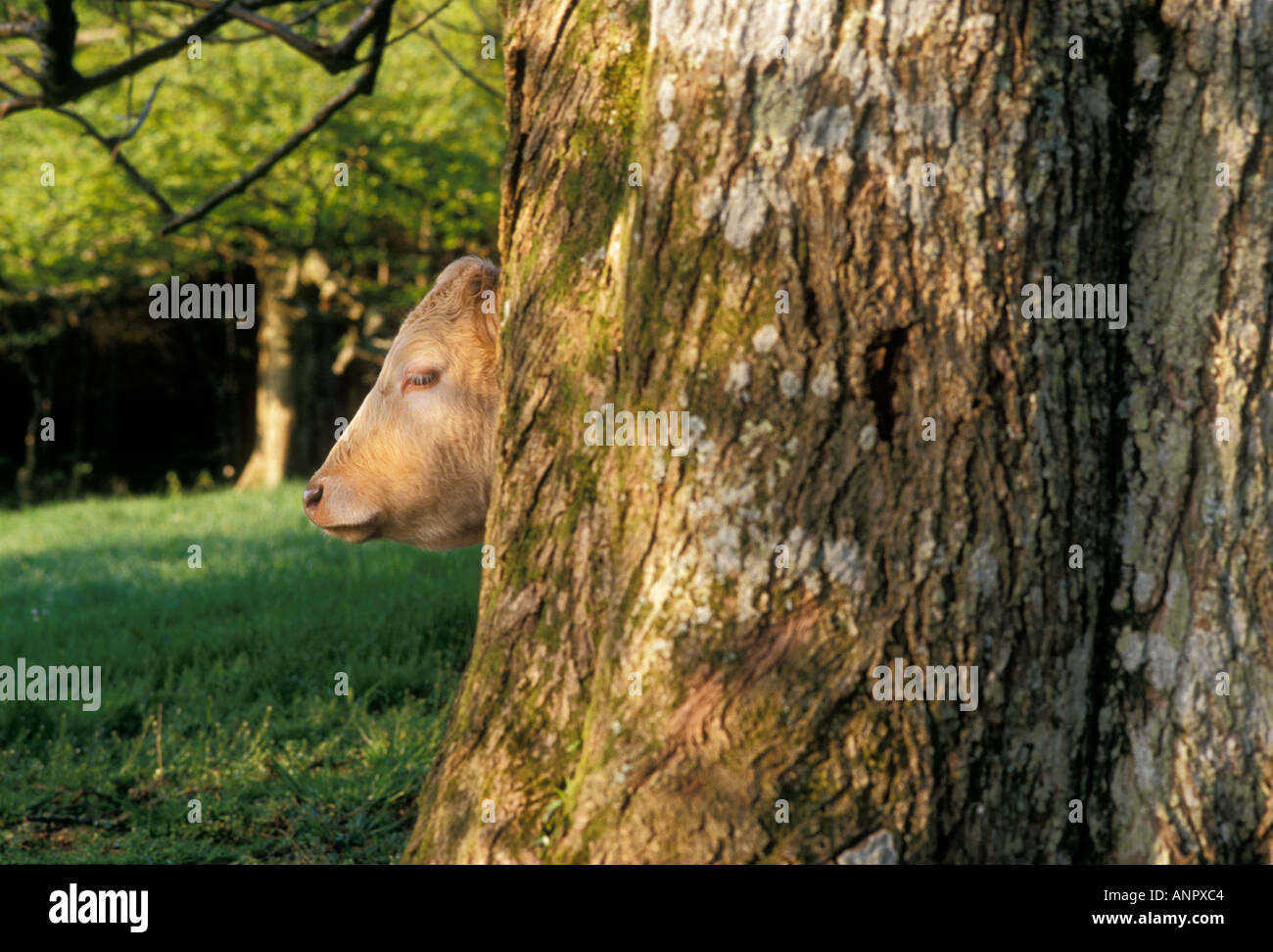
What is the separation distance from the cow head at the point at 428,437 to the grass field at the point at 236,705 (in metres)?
1.19

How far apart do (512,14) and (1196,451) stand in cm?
221

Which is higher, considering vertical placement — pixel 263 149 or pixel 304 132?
pixel 263 149

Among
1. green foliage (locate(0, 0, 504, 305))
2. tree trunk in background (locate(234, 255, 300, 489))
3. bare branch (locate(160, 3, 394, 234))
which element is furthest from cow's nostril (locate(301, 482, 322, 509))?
tree trunk in background (locate(234, 255, 300, 489))

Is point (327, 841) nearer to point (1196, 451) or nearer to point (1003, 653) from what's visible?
point (1003, 653)

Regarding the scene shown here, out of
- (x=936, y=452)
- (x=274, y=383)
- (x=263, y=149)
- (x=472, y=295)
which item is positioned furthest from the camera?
(x=274, y=383)

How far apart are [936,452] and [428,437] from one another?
6.33 ft

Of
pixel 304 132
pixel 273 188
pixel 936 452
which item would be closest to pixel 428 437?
pixel 936 452

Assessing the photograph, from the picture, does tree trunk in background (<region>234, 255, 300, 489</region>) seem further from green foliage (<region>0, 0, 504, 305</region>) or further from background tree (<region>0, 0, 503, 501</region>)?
green foliage (<region>0, 0, 504, 305</region>)

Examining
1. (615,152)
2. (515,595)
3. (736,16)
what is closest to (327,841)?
(515,595)

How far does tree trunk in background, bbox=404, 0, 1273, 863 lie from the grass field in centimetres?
179

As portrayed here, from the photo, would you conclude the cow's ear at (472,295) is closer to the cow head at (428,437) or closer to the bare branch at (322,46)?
the cow head at (428,437)

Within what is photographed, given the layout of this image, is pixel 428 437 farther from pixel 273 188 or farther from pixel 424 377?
pixel 273 188

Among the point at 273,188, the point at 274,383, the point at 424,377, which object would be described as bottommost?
the point at 424,377

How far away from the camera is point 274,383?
69.3 feet
